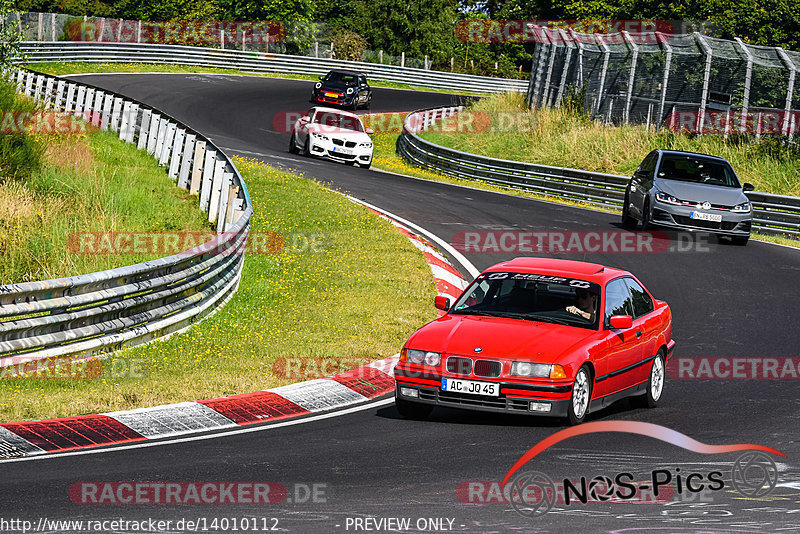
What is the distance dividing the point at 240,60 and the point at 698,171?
1633 inches

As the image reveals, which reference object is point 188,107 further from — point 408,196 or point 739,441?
point 739,441

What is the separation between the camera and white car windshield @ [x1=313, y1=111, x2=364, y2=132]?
3288cm

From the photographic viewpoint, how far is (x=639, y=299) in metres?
11.4

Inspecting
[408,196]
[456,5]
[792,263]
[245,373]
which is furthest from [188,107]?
[456,5]

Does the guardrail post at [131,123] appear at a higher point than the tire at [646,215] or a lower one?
higher

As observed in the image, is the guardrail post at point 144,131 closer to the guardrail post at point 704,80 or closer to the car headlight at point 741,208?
the car headlight at point 741,208

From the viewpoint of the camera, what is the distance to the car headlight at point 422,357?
9.69 m

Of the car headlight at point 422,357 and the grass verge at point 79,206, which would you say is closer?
the car headlight at point 422,357

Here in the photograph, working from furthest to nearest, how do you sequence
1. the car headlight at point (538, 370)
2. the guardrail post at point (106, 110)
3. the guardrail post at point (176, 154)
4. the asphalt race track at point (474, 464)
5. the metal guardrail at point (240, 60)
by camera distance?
1. the metal guardrail at point (240, 60)
2. the guardrail post at point (106, 110)
3. the guardrail post at point (176, 154)
4. the car headlight at point (538, 370)
5. the asphalt race track at point (474, 464)

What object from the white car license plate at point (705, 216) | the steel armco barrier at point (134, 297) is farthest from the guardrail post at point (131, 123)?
the white car license plate at point (705, 216)

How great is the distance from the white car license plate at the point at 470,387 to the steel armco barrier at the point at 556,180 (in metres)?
17.0

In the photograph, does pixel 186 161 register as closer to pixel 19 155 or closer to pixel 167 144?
pixel 167 144

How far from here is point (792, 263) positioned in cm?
2016

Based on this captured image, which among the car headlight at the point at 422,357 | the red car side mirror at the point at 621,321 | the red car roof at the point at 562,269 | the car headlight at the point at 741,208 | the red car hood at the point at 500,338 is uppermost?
the red car roof at the point at 562,269
